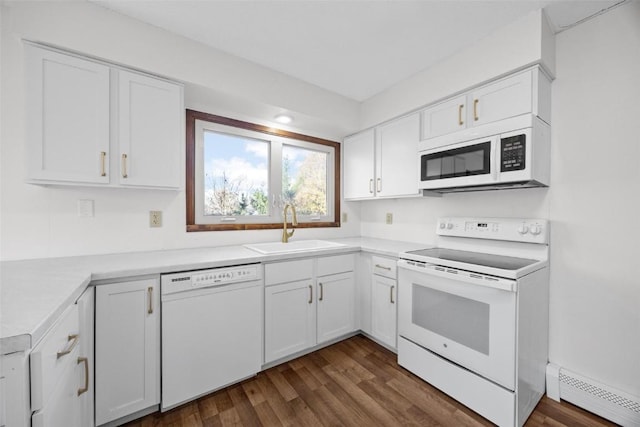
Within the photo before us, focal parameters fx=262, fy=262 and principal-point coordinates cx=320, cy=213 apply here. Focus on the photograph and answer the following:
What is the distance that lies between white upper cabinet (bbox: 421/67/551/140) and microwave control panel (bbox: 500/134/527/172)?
0.60 feet

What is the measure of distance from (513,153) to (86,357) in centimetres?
261

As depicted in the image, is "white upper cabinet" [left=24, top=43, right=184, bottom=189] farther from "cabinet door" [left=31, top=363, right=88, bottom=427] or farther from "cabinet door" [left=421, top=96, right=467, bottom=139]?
"cabinet door" [left=421, top=96, right=467, bottom=139]

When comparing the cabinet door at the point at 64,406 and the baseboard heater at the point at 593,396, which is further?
the baseboard heater at the point at 593,396

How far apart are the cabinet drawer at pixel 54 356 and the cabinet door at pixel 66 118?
0.86 m

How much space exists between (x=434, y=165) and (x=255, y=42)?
1.65 m

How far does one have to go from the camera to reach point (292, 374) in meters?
1.98

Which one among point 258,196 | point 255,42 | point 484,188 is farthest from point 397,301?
point 255,42

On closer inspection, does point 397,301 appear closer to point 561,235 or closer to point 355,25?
point 561,235

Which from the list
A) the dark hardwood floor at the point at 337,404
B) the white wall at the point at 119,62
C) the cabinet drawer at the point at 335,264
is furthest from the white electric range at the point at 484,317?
the white wall at the point at 119,62

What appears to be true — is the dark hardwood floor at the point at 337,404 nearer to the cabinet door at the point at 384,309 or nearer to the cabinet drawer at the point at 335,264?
the cabinet door at the point at 384,309

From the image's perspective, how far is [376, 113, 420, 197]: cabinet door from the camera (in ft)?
7.73

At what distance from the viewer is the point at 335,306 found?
2348 millimetres

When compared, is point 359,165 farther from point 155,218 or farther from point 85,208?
point 85,208

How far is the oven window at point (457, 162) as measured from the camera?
1797 millimetres
